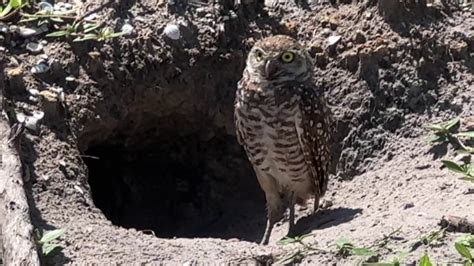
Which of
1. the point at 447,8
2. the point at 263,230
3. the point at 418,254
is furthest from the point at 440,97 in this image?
the point at 418,254

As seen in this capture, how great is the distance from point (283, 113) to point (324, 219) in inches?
26.1

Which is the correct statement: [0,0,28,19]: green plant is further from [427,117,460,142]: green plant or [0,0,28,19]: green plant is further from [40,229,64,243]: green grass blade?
[427,117,460,142]: green plant

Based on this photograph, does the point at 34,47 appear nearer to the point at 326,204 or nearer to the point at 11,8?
the point at 11,8

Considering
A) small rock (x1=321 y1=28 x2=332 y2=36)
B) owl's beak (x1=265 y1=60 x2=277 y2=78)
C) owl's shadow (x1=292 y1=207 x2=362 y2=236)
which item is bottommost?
owl's shadow (x1=292 y1=207 x2=362 y2=236)

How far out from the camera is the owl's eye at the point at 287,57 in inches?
220

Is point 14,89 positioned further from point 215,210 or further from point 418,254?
point 418,254

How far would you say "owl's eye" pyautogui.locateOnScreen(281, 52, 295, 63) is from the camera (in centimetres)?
559

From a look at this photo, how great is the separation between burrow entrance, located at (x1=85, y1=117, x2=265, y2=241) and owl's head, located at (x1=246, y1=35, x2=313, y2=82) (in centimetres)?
148

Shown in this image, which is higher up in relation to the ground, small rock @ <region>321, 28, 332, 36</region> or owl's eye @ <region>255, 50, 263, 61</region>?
small rock @ <region>321, 28, 332, 36</region>

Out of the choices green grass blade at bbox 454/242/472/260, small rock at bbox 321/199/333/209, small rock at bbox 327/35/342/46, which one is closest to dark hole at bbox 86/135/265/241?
small rock at bbox 321/199/333/209

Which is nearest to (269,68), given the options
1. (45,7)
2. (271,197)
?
(271,197)

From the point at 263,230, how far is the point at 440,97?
56.5 inches

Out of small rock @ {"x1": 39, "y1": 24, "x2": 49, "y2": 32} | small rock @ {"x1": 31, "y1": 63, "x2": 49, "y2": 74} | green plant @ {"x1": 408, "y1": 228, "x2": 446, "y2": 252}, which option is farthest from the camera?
small rock @ {"x1": 39, "y1": 24, "x2": 49, "y2": 32}

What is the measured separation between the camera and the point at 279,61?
5609mm
